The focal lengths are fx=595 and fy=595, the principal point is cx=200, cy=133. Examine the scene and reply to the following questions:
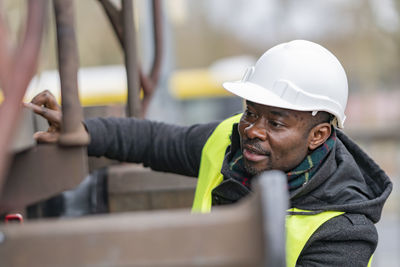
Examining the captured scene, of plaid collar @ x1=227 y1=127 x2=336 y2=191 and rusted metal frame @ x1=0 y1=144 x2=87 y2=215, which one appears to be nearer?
rusted metal frame @ x1=0 y1=144 x2=87 y2=215

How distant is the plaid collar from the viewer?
7.97 ft

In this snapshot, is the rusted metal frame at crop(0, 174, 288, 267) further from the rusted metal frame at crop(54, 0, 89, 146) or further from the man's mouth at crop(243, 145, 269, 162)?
the man's mouth at crop(243, 145, 269, 162)

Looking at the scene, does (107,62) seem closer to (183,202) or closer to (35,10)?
(183,202)

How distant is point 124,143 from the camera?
8.61 feet

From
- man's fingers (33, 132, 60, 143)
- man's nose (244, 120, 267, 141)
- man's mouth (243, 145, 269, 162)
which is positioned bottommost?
man's mouth (243, 145, 269, 162)

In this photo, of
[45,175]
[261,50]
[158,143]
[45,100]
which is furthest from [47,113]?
[261,50]

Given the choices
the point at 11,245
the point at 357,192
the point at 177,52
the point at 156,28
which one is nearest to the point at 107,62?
the point at 177,52

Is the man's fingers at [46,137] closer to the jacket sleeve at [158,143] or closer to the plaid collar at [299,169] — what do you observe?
the jacket sleeve at [158,143]

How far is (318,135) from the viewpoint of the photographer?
99.7 inches

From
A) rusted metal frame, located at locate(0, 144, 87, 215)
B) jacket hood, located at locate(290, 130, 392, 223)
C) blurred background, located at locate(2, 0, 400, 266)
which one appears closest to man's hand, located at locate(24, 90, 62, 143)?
rusted metal frame, located at locate(0, 144, 87, 215)

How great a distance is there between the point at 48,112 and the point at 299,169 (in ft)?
3.42

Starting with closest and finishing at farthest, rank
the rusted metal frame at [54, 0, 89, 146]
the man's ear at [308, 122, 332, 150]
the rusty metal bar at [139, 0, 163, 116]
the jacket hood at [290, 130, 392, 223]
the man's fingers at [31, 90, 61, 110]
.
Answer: the rusted metal frame at [54, 0, 89, 146] → the man's fingers at [31, 90, 61, 110] → the jacket hood at [290, 130, 392, 223] → the man's ear at [308, 122, 332, 150] → the rusty metal bar at [139, 0, 163, 116]

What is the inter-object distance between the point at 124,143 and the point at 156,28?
3.43 ft

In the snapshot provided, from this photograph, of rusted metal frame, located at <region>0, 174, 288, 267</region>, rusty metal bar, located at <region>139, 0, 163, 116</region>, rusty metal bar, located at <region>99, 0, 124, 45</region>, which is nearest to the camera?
rusted metal frame, located at <region>0, 174, 288, 267</region>
